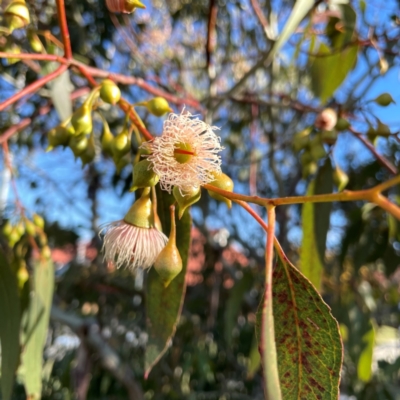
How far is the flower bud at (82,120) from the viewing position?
27.1 inches

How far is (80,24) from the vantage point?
193cm

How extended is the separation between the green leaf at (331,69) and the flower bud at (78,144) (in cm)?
84

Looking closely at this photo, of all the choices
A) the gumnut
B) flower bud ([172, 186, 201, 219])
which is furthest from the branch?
flower bud ([172, 186, 201, 219])

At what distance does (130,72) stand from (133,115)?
2.22 meters

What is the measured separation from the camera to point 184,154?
582 mm

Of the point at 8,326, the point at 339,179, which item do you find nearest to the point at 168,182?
the point at 8,326

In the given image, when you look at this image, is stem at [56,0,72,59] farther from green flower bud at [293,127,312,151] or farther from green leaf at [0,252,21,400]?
green flower bud at [293,127,312,151]

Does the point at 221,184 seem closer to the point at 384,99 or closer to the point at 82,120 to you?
the point at 82,120

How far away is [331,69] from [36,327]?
3.75 ft

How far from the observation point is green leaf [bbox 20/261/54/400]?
104 cm

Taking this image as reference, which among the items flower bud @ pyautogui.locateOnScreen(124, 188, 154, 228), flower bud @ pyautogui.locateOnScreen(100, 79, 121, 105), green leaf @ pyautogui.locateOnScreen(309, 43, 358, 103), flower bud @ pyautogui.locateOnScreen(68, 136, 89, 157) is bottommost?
flower bud @ pyautogui.locateOnScreen(124, 188, 154, 228)

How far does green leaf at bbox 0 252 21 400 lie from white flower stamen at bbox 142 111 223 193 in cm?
Result: 46

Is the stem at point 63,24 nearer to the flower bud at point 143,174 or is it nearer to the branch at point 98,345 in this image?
the flower bud at point 143,174

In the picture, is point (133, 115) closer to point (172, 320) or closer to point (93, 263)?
point (172, 320)
